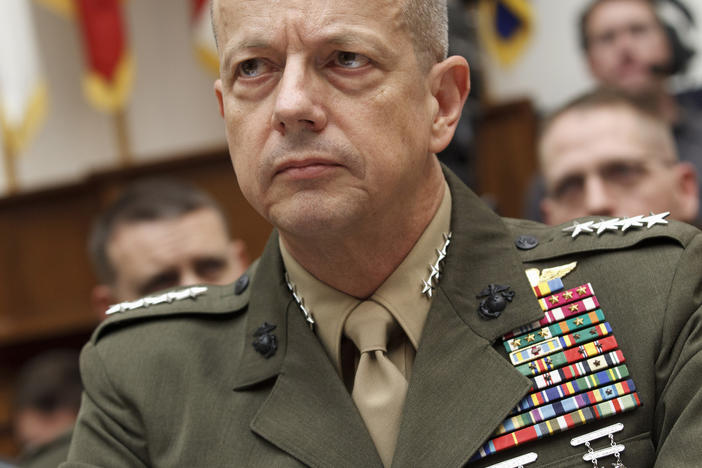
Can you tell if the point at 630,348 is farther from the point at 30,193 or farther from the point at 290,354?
the point at 30,193

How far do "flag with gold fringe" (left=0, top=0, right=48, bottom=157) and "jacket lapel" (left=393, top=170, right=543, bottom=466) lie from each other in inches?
212

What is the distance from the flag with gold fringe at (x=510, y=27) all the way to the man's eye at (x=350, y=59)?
4.68 metres

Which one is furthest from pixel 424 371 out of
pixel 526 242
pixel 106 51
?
pixel 106 51

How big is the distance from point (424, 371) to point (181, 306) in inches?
20.4

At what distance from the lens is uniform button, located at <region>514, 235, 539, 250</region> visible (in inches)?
74.5

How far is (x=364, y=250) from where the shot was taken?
1.81 metres

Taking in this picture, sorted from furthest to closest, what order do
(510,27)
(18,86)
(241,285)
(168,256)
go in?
1. (18,86)
2. (510,27)
3. (168,256)
4. (241,285)

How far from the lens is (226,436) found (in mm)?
1762

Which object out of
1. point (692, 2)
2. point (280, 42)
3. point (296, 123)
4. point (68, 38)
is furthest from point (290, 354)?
point (68, 38)

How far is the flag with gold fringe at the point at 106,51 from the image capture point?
255 inches

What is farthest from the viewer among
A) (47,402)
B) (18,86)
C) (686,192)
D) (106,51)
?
(18,86)

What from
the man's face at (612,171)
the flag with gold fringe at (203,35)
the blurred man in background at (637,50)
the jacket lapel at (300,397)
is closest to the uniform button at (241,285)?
the jacket lapel at (300,397)

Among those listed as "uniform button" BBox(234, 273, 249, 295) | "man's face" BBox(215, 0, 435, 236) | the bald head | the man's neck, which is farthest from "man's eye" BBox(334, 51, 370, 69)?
"uniform button" BBox(234, 273, 249, 295)

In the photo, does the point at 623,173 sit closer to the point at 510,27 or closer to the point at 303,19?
the point at 303,19
